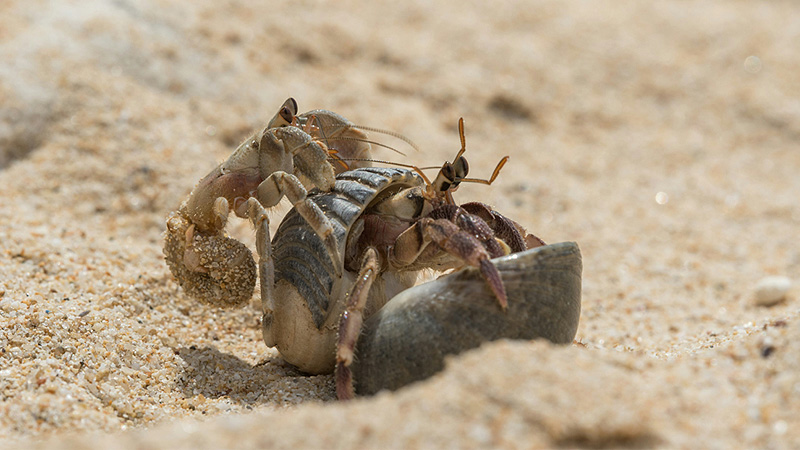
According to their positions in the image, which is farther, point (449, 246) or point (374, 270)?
point (374, 270)

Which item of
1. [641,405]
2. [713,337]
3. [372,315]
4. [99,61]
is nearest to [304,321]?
[372,315]

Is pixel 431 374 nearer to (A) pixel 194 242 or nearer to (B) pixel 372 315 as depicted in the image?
(B) pixel 372 315

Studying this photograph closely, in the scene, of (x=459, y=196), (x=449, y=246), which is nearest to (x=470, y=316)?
(x=449, y=246)

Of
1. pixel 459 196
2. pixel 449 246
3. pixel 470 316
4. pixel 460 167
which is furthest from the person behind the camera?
pixel 459 196

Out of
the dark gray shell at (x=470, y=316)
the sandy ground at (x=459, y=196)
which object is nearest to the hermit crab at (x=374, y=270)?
the dark gray shell at (x=470, y=316)

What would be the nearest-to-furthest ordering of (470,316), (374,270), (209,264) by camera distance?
(470,316) < (374,270) < (209,264)

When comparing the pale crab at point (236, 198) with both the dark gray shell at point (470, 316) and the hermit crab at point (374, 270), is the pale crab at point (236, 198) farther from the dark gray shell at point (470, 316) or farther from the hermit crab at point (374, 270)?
the dark gray shell at point (470, 316)

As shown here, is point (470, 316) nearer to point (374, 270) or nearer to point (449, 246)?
point (449, 246)
